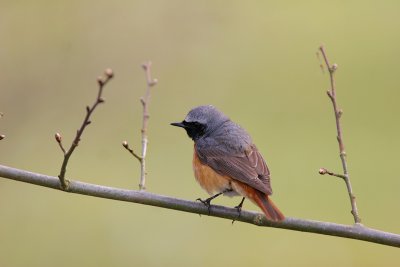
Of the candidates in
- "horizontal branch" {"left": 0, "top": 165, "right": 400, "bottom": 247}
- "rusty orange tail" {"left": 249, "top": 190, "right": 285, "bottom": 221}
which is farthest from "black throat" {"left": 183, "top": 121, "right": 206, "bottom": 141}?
"horizontal branch" {"left": 0, "top": 165, "right": 400, "bottom": 247}

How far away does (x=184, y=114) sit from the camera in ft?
35.0

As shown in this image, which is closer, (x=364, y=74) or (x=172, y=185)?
(x=172, y=185)

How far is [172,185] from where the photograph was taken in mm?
9172

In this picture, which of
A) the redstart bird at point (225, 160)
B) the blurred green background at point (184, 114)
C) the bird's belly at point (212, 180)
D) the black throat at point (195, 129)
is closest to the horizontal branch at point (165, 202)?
the redstart bird at point (225, 160)

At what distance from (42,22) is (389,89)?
19.2 feet

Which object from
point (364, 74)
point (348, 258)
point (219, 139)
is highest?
point (364, 74)

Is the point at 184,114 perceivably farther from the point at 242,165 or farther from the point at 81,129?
the point at 81,129

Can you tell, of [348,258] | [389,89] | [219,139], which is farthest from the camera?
[389,89]

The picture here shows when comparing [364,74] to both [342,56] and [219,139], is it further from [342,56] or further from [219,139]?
[219,139]

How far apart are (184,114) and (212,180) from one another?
198 inches

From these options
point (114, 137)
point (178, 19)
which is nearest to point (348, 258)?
point (114, 137)

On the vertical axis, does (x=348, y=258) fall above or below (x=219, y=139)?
below

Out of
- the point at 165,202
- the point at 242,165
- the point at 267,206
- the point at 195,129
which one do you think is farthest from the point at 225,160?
the point at 165,202

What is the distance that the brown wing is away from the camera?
5.32 meters
